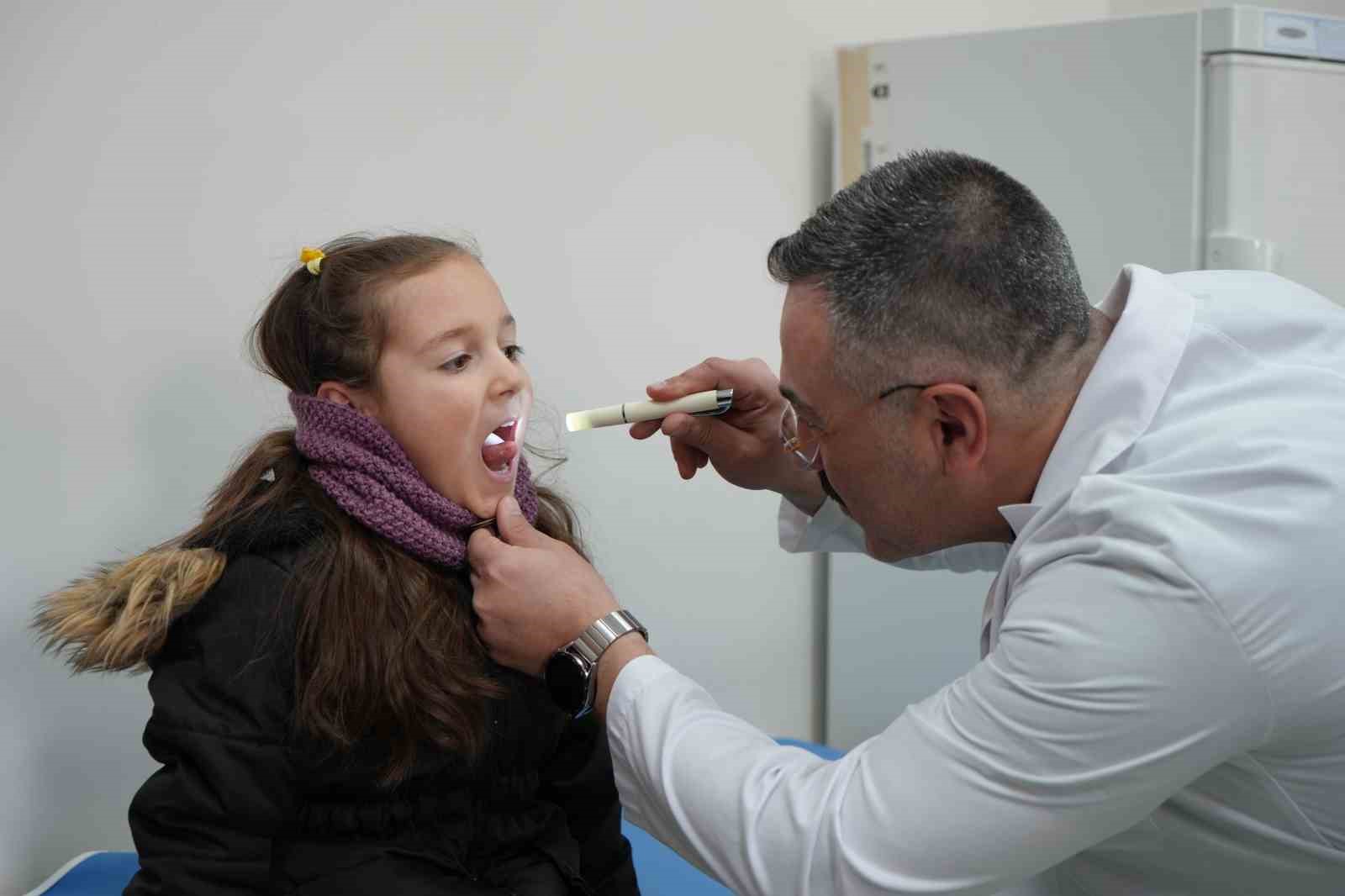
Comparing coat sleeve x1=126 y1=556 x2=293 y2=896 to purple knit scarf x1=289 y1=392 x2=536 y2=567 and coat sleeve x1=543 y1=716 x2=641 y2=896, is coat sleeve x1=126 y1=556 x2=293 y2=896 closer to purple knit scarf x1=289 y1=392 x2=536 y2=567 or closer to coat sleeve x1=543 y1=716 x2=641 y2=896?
purple knit scarf x1=289 y1=392 x2=536 y2=567

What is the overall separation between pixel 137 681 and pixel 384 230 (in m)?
0.70

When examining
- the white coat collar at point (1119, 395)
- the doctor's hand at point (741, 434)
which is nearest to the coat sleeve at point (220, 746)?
the doctor's hand at point (741, 434)

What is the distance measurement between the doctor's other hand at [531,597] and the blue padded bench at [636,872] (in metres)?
0.49

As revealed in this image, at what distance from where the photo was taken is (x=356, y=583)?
1269mm

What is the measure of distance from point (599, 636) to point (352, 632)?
0.86ft

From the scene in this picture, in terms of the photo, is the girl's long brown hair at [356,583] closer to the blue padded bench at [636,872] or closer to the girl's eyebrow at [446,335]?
the girl's eyebrow at [446,335]

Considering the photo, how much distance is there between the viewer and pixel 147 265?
156 centimetres

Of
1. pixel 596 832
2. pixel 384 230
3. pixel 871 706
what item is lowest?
pixel 871 706

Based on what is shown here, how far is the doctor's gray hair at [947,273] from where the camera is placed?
3.64 feet

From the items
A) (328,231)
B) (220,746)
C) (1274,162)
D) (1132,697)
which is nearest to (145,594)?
(220,746)

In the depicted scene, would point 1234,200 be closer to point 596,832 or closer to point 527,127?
point 527,127

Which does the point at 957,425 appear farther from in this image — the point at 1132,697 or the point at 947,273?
the point at 1132,697

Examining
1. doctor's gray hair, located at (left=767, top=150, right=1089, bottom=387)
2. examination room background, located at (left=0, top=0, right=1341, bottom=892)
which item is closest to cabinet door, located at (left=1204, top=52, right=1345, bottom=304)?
examination room background, located at (left=0, top=0, right=1341, bottom=892)

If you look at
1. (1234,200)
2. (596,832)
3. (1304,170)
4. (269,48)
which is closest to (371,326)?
(269,48)
